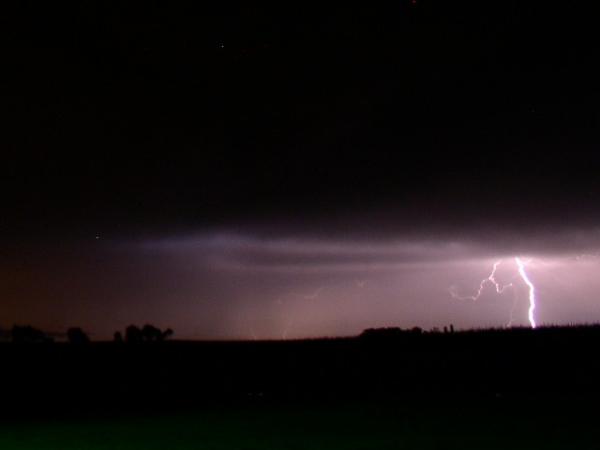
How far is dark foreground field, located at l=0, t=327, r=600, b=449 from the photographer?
1656cm

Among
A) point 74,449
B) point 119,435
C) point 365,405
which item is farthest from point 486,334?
point 74,449

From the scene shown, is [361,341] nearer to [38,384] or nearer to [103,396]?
[103,396]

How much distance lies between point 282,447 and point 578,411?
7378 mm

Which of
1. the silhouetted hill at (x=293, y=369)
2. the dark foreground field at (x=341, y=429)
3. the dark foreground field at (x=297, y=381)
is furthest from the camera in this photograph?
the silhouetted hill at (x=293, y=369)

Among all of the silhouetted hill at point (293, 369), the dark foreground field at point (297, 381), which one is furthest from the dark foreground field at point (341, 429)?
the silhouetted hill at point (293, 369)

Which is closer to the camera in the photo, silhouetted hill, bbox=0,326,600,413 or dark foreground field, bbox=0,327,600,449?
dark foreground field, bbox=0,327,600,449

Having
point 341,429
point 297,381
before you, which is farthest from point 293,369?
point 341,429

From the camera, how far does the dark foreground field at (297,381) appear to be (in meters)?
16.6

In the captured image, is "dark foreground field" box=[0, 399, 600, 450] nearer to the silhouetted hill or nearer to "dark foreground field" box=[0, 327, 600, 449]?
"dark foreground field" box=[0, 327, 600, 449]

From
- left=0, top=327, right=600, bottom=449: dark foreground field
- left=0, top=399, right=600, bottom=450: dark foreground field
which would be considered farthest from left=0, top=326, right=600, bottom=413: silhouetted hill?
left=0, top=399, right=600, bottom=450: dark foreground field

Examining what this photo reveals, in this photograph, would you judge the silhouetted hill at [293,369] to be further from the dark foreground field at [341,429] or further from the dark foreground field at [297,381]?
the dark foreground field at [341,429]

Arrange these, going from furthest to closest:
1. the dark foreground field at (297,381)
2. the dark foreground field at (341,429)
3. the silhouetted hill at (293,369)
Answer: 1. the silhouetted hill at (293,369)
2. the dark foreground field at (297,381)
3. the dark foreground field at (341,429)

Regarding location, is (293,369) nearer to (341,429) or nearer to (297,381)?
(297,381)

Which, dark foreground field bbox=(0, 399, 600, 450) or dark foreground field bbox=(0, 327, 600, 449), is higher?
dark foreground field bbox=(0, 327, 600, 449)
